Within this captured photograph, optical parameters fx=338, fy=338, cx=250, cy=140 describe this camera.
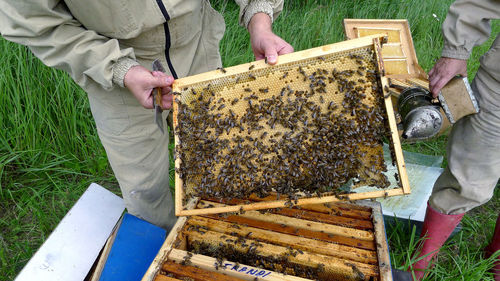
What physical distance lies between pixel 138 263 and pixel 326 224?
57.2 inches

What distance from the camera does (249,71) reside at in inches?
95.5

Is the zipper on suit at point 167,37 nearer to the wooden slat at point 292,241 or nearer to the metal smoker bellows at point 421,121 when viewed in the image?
the wooden slat at point 292,241

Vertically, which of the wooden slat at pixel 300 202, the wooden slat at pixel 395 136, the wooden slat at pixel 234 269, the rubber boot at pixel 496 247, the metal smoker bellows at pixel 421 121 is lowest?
the rubber boot at pixel 496 247

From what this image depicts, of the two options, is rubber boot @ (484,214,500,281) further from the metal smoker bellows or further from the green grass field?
the metal smoker bellows

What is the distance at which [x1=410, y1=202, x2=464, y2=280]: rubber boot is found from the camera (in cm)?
316

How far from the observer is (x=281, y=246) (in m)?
2.34

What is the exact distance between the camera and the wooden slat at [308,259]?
2.16m

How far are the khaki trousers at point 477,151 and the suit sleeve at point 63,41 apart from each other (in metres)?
2.80

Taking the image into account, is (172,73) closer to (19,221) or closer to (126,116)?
(126,116)

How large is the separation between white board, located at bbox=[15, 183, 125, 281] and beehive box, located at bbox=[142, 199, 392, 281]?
2.84 feet

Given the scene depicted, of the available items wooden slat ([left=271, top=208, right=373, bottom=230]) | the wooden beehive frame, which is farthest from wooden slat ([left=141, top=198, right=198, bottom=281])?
the wooden beehive frame

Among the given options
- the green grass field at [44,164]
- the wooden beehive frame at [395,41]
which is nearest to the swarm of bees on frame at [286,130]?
the green grass field at [44,164]

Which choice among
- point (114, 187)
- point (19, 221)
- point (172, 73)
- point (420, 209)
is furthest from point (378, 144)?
point (19, 221)

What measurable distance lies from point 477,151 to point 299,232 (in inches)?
66.7
